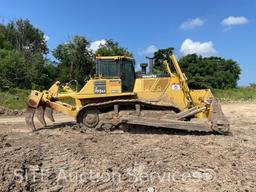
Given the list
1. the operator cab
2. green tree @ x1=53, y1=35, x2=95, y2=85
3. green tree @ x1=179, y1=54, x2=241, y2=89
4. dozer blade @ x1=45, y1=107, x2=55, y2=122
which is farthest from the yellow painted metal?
green tree @ x1=179, y1=54, x2=241, y2=89

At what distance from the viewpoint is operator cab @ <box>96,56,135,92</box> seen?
11234 mm

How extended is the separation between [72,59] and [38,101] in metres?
24.6

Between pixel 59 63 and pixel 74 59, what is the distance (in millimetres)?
2093

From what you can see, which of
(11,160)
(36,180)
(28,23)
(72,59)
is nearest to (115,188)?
(36,180)

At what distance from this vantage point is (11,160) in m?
6.18

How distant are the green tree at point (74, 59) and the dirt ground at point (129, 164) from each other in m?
25.6

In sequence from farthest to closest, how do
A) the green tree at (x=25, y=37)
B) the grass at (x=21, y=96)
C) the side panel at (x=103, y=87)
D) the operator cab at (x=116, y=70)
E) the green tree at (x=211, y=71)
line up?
the green tree at (x=25, y=37)
the green tree at (x=211, y=71)
the grass at (x=21, y=96)
the operator cab at (x=116, y=70)
the side panel at (x=103, y=87)

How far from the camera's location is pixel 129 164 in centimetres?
640

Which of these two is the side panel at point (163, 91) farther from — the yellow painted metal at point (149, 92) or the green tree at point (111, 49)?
the green tree at point (111, 49)

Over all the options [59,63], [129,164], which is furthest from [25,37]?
[129,164]

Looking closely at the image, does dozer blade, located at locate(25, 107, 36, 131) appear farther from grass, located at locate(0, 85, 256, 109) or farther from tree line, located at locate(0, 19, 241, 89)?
tree line, located at locate(0, 19, 241, 89)

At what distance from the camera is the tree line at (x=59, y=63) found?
31.5 meters

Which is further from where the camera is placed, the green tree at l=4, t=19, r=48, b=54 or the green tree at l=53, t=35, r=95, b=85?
the green tree at l=4, t=19, r=48, b=54

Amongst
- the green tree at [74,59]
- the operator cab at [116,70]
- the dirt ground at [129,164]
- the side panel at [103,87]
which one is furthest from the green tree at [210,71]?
the dirt ground at [129,164]
